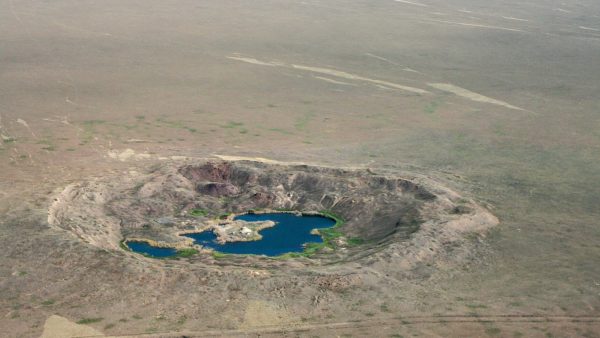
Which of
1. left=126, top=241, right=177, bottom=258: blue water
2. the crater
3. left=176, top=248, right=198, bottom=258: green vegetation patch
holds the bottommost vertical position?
left=126, top=241, right=177, bottom=258: blue water

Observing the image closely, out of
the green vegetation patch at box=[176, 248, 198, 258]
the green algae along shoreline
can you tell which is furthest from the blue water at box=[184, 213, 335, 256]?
the green vegetation patch at box=[176, 248, 198, 258]

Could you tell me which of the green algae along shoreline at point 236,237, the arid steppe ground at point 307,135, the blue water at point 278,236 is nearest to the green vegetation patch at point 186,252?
the green algae along shoreline at point 236,237

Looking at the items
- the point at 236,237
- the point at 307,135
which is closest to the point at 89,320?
the point at 236,237

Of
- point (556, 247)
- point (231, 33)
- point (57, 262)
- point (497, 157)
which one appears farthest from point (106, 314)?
point (231, 33)

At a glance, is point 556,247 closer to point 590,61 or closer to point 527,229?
point 527,229

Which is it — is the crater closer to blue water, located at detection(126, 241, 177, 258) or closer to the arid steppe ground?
blue water, located at detection(126, 241, 177, 258)

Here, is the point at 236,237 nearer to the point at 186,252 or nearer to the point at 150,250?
the point at 186,252

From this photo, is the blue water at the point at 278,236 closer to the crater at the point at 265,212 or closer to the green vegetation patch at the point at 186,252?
the crater at the point at 265,212
